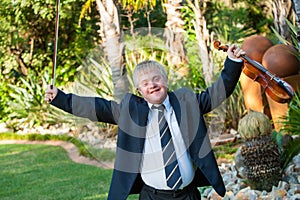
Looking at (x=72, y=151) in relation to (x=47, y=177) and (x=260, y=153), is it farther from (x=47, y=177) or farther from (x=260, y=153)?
(x=260, y=153)

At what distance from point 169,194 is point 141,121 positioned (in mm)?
426

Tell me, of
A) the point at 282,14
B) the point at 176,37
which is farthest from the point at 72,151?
the point at 282,14

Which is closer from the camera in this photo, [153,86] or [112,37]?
[153,86]

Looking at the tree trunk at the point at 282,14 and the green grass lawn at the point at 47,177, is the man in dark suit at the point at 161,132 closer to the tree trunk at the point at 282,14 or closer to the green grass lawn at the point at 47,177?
the green grass lawn at the point at 47,177

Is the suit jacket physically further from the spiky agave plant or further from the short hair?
the spiky agave plant

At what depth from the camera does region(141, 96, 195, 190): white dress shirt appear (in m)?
3.09

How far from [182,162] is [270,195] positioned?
1.69 meters

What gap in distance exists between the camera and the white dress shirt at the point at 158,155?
3086 mm

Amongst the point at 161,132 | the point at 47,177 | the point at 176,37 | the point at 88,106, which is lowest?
the point at 47,177

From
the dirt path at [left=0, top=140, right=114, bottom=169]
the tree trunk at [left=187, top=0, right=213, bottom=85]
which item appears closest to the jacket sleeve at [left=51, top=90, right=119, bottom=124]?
the dirt path at [left=0, top=140, right=114, bottom=169]

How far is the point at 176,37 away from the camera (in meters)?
8.75

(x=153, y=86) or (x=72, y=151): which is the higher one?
(x=153, y=86)

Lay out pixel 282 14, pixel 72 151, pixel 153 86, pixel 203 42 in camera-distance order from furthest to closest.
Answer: pixel 72 151 < pixel 203 42 < pixel 282 14 < pixel 153 86

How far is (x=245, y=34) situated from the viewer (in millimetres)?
12852
